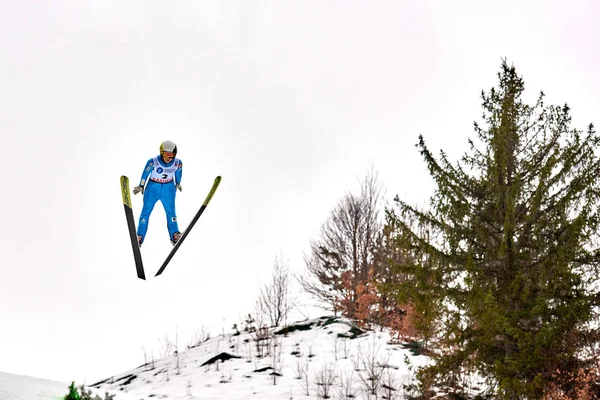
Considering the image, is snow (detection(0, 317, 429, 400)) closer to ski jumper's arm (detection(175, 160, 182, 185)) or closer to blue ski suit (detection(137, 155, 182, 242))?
blue ski suit (detection(137, 155, 182, 242))

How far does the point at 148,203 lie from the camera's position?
649 centimetres

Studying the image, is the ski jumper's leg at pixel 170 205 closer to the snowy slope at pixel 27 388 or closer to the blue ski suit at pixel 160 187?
the blue ski suit at pixel 160 187

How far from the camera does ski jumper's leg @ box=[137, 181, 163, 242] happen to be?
6386mm

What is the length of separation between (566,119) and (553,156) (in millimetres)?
1097

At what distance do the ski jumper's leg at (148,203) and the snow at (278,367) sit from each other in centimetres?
289

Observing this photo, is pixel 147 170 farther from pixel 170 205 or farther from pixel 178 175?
pixel 170 205

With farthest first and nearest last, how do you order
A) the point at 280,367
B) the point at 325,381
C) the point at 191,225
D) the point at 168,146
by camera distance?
1. the point at 280,367
2. the point at 325,381
3. the point at 191,225
4. the point at 168,146

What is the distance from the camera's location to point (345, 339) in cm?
1289

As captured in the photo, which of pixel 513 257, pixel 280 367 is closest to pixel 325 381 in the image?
pixel 280 367

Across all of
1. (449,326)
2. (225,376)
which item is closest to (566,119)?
(449,326)

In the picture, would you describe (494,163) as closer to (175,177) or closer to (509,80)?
(509,80)

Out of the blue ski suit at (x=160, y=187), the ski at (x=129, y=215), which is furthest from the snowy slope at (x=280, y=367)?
the ski at (x=129, y=215)

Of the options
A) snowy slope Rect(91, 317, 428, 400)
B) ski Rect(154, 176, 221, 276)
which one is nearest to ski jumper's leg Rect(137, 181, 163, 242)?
ski Rect(154, 176, 221, 276)

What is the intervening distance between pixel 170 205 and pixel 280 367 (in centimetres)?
577
